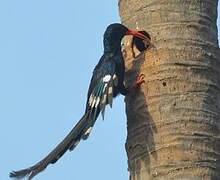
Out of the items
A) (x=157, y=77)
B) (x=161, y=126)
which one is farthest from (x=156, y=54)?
(x=161, y=126)

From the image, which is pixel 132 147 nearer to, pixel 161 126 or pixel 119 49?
pixel 161 126

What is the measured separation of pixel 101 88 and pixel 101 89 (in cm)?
1

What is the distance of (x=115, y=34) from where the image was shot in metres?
4.27

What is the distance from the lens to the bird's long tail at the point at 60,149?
3.63 m

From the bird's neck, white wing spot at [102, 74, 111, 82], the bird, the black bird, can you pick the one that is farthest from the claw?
the bird's neck

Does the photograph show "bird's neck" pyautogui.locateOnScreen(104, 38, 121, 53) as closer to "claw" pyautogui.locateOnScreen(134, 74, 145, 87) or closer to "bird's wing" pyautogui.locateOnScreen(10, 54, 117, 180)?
"bird's wing" pyautogui.locateOnScreen(10, 54, 117, 180)

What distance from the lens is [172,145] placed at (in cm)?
348

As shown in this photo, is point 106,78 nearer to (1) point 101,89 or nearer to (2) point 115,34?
(1) point 101,89

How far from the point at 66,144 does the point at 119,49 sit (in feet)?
2.48

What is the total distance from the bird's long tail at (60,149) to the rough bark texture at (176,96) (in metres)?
0.21

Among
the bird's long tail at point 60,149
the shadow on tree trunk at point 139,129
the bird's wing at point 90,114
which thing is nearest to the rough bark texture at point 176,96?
the shadow on tree trunk at point 139,129

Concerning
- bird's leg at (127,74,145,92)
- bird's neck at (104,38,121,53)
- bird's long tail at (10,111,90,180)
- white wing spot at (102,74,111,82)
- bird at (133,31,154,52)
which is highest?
bird's neck at (104,38,121,53)

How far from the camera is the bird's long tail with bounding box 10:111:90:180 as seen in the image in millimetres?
3629

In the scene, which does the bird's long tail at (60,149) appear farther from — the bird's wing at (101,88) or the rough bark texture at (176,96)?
the rough bark texture at (176,96)
